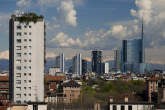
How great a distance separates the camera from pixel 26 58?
192 ft

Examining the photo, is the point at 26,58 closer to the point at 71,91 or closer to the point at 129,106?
the point at 129,106

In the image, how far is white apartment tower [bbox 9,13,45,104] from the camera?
191ft

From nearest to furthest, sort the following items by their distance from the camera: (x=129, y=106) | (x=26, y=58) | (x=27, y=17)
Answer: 1. (x=129, y=106)
2. (x=26, y=58)
3. (x=27, y=17)

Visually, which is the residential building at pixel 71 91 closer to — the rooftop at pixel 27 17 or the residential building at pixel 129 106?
the rooftop at pixel 27 17

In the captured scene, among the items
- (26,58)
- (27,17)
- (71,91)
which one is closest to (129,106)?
(26,58)

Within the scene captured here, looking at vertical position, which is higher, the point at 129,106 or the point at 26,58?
the point at 26,58

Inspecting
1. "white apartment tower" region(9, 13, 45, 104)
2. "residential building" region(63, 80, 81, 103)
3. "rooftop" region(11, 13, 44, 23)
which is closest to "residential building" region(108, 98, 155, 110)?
"white apartment tower" region(9, 13, 45, 104)

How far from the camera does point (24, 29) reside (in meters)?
58.9

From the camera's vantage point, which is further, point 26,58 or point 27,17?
point 27,17

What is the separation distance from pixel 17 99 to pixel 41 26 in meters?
12.2

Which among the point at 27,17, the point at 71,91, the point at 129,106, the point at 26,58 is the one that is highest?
the point at 27,17

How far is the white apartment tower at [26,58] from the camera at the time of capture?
5812 centimetres

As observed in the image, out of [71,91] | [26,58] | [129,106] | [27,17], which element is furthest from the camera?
[71,91]

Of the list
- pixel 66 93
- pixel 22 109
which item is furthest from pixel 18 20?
pixel 66 93
